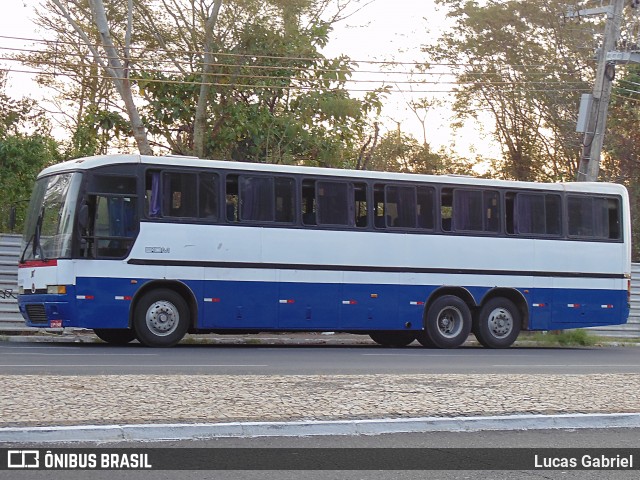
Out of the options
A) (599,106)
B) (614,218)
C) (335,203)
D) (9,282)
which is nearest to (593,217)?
(614,218)

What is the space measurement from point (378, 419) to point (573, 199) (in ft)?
53.9

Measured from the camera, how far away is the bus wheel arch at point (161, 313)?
20562 mm

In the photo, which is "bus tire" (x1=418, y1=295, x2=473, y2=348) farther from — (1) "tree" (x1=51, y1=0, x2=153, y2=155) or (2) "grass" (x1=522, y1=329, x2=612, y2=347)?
(1) "tree" (x1=51, y1=0, x2=153, y2=155)

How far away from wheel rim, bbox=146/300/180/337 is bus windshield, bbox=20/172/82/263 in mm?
1855

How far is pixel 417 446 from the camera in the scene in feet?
30.8

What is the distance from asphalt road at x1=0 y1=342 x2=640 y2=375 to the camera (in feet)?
49.5

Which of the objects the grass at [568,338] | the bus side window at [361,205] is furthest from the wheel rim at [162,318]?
the grass at [568,338]

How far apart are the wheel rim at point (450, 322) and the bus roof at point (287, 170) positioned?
9.01 ft

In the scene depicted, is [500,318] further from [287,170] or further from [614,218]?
[287,170]

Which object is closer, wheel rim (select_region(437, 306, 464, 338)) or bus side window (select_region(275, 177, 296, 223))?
bus side window (select_region(275, 177, 296, 223))

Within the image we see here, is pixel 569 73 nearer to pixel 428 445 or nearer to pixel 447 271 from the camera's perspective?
pixel 447 271

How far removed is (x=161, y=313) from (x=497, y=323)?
7.64 m

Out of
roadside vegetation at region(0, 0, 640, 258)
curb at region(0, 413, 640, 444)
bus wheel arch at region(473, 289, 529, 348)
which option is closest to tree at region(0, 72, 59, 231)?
roadside vegetation at region(0, 0, 640, 258)

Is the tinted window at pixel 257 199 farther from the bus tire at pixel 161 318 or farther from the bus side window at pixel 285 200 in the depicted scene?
the bus tire at pixel 161 318
